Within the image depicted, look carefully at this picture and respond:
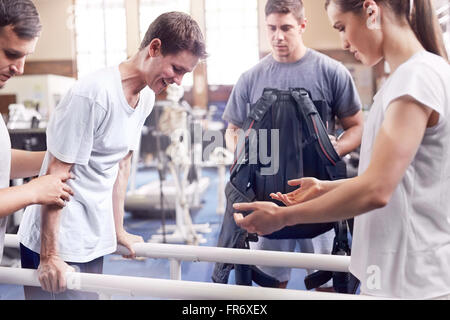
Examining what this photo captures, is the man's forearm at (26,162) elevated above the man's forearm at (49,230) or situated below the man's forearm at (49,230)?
above

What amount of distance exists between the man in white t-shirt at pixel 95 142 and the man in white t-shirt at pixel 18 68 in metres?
0.06

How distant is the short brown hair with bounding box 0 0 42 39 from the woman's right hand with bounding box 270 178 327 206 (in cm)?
57

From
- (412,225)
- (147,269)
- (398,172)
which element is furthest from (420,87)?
(147,269)

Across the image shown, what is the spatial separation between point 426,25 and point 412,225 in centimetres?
32

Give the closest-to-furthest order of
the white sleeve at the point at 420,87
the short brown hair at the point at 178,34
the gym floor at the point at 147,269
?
the white sleeve at the point at 420,87
the short brown hair at the point at 178,34
the gym floor at the point at 147,269

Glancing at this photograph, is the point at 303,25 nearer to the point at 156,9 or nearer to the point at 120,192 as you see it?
the point at 156,9

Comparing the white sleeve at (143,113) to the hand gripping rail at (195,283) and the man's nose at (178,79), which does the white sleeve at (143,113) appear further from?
the hand gripping rail at (195,283)

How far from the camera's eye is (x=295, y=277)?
113cm

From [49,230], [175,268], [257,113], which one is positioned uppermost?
[257,113]

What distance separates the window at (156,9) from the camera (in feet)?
3.05

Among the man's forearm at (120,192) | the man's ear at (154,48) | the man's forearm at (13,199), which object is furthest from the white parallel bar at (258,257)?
the man's ear at (154,48)

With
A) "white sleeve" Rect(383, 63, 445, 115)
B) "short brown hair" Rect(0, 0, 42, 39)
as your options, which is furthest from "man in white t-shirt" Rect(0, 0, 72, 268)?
"white sleeve" Rect(383, 63, 445, 115)

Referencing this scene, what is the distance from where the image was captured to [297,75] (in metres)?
0.91

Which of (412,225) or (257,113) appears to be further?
(257,113)
